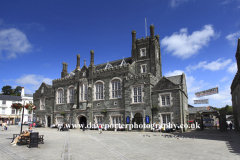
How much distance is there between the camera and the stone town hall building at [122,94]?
28703 mm

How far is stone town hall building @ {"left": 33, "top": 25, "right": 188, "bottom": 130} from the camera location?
94.2ft

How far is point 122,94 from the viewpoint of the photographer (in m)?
32.6

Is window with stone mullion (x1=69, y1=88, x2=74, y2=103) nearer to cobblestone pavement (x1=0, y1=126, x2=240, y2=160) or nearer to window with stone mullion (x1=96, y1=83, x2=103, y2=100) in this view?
window with stone mullion (x1=96, y1=83, x2=103, y2=100)

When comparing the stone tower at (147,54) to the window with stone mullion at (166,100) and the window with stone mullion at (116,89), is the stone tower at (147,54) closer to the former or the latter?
the window with stone mullion at (116,89)

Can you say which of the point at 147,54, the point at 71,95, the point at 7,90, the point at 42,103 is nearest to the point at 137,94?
the point at 147,54

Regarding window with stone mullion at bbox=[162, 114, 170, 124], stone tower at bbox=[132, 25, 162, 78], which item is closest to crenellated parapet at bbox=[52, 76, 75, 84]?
stone tower at bbox=[132, 25, 162, 78]

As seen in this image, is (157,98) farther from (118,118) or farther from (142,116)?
(118,118)

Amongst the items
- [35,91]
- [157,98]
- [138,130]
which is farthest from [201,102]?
[35,91]

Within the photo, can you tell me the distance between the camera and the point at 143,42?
122ft

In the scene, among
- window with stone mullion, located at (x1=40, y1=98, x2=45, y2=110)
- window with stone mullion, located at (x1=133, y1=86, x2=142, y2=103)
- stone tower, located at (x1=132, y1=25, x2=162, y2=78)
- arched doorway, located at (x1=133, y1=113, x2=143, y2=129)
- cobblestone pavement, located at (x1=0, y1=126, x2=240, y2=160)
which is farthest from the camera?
window with stone mullion, located at (x1=40, y1=98, x2=45, y2=110)

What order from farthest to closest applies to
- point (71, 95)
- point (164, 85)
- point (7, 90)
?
point (7, 90) < point (71, 95) < point (164, 85)

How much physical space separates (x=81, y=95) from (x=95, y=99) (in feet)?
12.8

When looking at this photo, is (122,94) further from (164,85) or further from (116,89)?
(164,85)

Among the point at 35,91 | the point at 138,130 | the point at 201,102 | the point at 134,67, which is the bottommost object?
the point at 138,130
